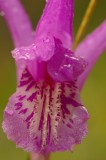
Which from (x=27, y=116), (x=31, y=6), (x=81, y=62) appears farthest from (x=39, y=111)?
(x=31, y=6)

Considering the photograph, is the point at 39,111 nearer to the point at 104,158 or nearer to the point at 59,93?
the point at 59,93

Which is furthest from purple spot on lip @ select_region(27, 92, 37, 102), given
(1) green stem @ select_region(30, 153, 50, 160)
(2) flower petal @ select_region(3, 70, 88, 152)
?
(1) green stem @ select_region(30, 153, 50, 160)

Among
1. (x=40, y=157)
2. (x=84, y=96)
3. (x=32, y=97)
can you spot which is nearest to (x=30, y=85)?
(x=32, y=97)

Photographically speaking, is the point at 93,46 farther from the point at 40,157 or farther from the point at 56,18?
the point at 40,157

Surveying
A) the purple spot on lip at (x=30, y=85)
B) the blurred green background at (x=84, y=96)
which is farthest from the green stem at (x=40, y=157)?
the blurred green background at (x=84, y=96)

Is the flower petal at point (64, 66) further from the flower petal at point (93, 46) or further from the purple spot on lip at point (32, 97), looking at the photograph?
the flower petal at point (93, 46)

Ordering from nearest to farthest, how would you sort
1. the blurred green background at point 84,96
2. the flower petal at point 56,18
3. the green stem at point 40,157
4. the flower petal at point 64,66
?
the flower petal at point 64,66, the flower petal at point 56,18, the green stem at point 40,157, the blurred green background at point 84,96
